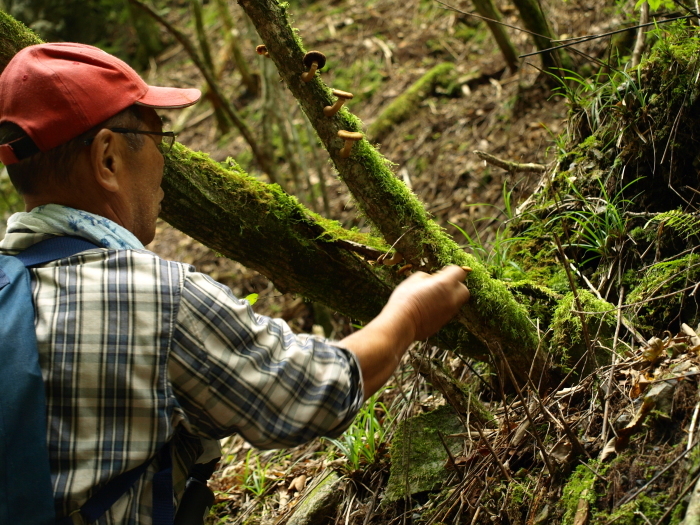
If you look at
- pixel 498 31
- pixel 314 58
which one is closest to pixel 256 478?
pixel 314 58

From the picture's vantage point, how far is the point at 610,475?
1.87m

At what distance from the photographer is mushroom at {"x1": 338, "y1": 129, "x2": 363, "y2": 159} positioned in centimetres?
213

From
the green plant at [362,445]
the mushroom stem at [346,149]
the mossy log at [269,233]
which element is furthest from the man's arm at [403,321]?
the green plant at [362,445]

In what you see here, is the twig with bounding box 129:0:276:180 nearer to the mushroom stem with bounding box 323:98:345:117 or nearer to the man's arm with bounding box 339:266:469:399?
the mushroom stem with bounding box 323:98:345:117

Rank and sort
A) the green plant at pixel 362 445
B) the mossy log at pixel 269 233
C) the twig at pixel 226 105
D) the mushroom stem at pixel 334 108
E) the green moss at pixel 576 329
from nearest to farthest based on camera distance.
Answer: the mushroom stem at pixel 334 108
the mossy log at pixel 269 233
the green moss at pixel 576 329
the green plant at pixel 362 445
the twig at pixel 226 105

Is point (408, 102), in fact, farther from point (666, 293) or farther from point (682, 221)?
point (666, 293)

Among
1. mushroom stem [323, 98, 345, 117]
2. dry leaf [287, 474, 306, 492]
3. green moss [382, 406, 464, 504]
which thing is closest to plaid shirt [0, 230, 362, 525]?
mushroom stem [323, 98, 345, 117]

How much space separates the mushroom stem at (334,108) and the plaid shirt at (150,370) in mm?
905

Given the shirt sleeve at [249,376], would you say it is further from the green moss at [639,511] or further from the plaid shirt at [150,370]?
the green moss at [639,511]

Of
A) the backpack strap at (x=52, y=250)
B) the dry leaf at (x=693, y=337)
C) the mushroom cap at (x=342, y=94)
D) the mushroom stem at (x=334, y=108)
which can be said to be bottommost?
the dry leaf at (x=693, y=337)

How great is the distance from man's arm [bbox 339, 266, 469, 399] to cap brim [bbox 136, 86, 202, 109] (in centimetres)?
98

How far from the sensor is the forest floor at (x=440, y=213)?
2082 mm

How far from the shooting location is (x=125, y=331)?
149 cm

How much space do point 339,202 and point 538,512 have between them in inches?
213
